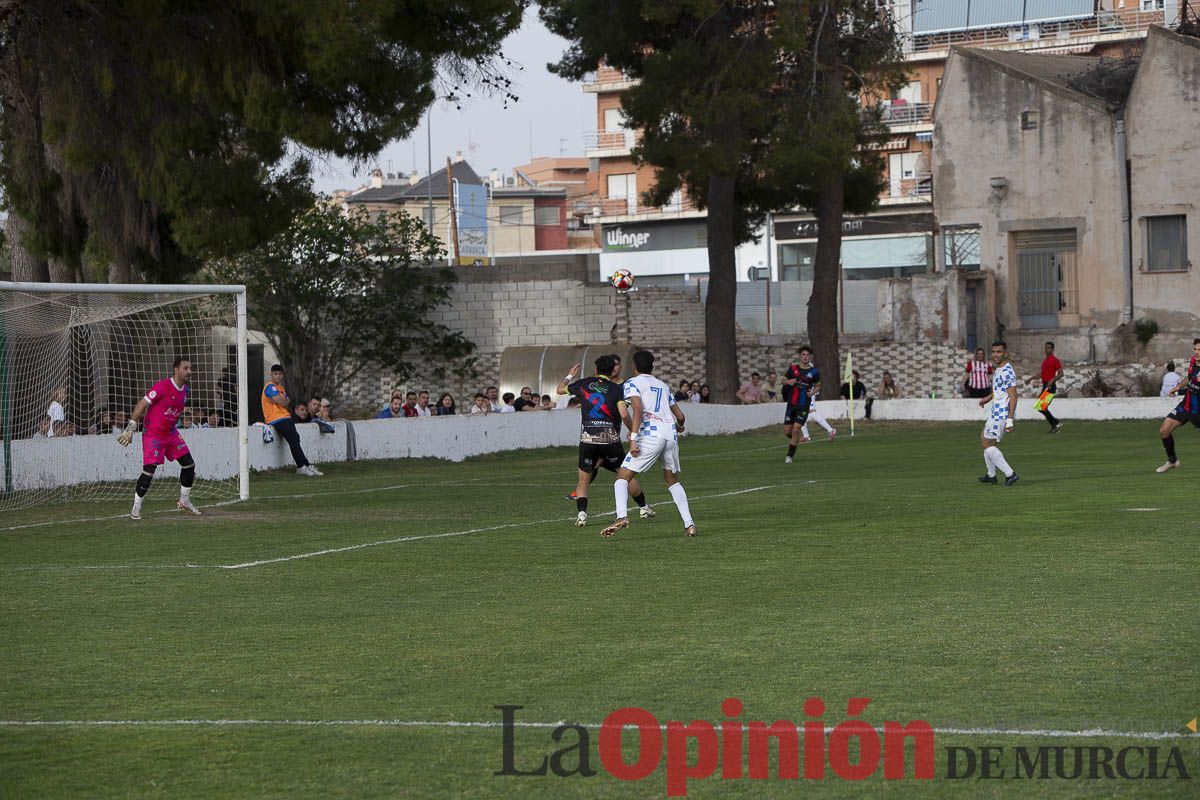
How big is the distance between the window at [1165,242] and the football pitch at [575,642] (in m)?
29.2

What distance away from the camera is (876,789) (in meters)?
6.26

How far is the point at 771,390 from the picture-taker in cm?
4606

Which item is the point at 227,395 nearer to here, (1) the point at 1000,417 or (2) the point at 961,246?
(1) the point at 1000,417

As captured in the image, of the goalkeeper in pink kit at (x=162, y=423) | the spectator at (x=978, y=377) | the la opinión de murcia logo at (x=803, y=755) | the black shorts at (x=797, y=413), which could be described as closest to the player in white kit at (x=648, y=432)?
the goalkeeper in pink kit at (x=162, y=423)

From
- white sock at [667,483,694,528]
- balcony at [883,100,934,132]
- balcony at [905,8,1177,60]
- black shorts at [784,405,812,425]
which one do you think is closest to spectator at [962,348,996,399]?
black shorts at [784,405,812,425]

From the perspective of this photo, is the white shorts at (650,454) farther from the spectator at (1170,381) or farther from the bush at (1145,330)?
the bush at (1145,330)

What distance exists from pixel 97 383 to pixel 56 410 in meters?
0.91

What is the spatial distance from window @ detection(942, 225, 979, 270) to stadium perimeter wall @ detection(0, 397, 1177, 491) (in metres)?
9.28

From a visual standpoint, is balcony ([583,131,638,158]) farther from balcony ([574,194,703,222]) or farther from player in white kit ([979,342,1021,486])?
player in white kit ([979,342,1021,486])

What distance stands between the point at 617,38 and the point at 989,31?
116ft

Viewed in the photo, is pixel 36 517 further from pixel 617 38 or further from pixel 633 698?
pixel 617 38

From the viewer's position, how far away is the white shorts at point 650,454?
15828 mm

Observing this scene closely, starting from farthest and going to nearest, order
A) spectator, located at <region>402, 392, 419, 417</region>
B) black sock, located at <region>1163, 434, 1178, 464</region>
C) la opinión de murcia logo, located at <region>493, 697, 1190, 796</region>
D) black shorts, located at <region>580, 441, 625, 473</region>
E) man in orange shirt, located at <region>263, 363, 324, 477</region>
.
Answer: spectator, located at <region>402, 392, 419, 417</region>, man in orange shirt, located at <region>263, 363, 324, 477</region>, black sock, located at <region>1163, 434, 1178, 464</region>, black shorts, located at <region>580, 441, 625, 473</region>, la opinión de murcia logo, located at <region>493, 697, 1190, 796</region>

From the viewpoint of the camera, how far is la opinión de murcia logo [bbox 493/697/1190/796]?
A: 643 cm
